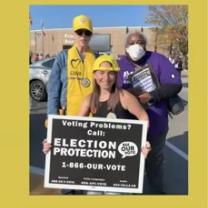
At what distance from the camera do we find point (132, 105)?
447 centimetres

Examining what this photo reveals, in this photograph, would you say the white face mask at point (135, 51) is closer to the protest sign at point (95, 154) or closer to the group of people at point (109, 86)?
the group of people at point (109, 86)

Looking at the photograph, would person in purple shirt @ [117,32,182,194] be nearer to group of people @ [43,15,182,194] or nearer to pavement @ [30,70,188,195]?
group of people @ [43,15,182,194]

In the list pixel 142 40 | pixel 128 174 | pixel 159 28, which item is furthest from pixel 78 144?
pixel 159 28

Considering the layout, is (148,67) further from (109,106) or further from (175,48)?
(175,48)

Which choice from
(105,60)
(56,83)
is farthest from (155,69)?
(56,83)

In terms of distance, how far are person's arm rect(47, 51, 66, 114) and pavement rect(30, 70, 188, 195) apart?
3.29ft

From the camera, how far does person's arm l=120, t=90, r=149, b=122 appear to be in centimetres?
447

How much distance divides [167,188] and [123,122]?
1.59 m

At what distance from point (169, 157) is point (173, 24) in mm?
1883

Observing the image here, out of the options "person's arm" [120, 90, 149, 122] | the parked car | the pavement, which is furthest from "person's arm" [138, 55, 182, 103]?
the parked car

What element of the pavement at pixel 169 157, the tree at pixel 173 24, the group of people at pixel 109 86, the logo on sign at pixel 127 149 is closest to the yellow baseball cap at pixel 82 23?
the group of people at pixel 109 86

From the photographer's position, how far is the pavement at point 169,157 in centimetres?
577

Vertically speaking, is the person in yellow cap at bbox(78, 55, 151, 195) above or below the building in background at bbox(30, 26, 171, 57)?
below

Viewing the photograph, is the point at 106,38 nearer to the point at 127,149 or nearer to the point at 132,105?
the point at 132,105
